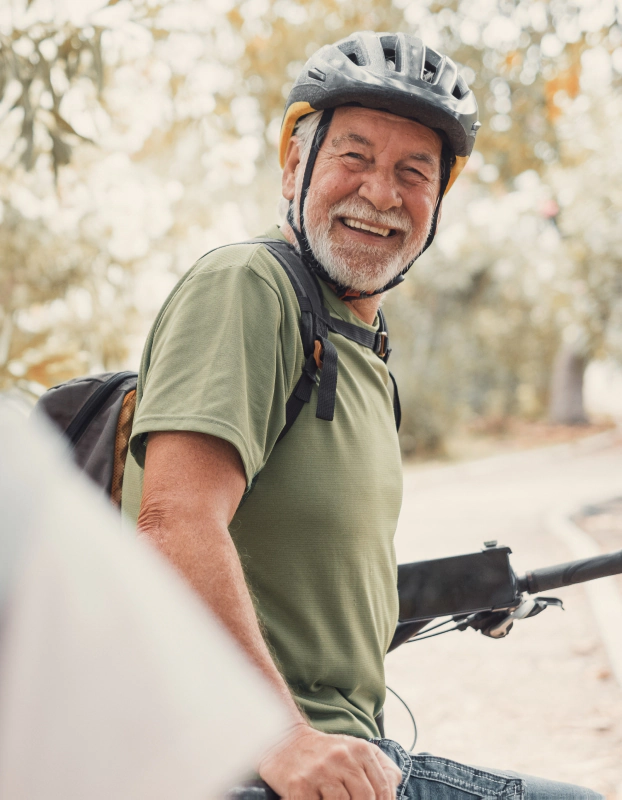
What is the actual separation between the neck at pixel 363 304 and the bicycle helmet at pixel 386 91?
2 centimetres

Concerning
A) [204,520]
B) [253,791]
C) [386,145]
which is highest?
[386,145]

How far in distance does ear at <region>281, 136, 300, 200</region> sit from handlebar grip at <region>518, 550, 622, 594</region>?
51.0 inches

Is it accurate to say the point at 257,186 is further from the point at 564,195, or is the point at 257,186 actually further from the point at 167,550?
the point at 167,550

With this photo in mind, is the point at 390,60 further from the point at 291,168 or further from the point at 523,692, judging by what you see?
the point at 523,692

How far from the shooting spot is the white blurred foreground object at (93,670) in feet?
2.09

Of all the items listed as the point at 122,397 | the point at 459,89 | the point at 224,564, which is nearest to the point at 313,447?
the point at 224,564

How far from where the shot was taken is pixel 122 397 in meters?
1.92

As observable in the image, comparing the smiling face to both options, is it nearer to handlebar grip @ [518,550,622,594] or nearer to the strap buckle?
the strap buckle

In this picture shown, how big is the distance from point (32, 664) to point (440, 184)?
2.03 metres

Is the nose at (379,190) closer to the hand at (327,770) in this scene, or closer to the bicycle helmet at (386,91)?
the bicycle helmet at (386,91)

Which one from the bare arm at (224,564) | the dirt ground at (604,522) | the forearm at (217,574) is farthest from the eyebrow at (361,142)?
the dirt ground at (604,522)

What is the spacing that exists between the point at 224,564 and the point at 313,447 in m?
0.34

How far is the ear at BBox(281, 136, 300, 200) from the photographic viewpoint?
7.75 ft

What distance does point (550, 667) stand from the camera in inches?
233
